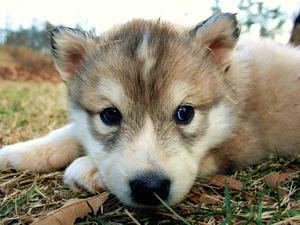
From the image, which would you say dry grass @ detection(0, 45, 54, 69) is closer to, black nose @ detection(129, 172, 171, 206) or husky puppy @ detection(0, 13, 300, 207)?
husky puppy @ detection(0, 13, 300, 207)

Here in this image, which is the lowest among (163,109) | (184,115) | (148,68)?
(184,115)

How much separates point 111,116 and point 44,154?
1.06 metres

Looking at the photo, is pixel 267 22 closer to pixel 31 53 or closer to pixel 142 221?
pixel 142 221

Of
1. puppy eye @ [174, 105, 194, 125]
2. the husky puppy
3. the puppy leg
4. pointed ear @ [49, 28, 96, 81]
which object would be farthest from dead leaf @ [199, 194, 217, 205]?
pointed ear @ [49, 28, 96, 81]

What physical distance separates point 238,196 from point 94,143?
4.04 ft

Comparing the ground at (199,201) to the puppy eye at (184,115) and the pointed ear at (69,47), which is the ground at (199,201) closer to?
the puppy eye at (184,115)

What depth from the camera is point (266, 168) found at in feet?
10.9

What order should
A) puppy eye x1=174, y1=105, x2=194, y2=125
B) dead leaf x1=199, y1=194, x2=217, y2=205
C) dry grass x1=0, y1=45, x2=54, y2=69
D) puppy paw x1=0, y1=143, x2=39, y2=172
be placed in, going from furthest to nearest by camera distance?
dry grass x1=0, y1=45, x2=54, y2=69, puppy paw x1=0, y1=143, x2=39, y2=172, puppy eye x1=174, y1=105, x2=194, y2=125, dead leaf x1=199, y1=194, x2=217, y2=205

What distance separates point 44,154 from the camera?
3.52 m

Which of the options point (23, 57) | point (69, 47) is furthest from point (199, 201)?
point (23, 57)

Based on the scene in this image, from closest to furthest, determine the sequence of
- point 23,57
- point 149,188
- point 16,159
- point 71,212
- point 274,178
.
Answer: point 149,188 < point 71,212 < point 274,178 < point 16,159 < point 23,57

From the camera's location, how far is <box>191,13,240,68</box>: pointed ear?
304 centimetres

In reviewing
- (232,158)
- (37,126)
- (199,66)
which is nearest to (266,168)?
(232,158)

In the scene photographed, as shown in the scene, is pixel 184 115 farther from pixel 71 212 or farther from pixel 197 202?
pixel 71 212
